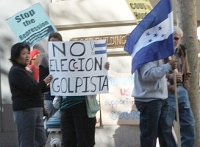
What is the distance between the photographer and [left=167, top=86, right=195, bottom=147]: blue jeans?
8227mm

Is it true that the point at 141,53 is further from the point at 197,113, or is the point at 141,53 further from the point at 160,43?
the point at 197,113

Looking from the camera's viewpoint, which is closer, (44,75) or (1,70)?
(44,75)

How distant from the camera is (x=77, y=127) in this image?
7723 mm

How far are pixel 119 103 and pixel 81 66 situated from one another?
240 cm

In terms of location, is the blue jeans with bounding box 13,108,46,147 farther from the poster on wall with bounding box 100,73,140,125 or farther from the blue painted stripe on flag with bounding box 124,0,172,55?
the poster on wall with bounding box 100,73,140,125

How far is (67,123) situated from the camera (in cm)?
782

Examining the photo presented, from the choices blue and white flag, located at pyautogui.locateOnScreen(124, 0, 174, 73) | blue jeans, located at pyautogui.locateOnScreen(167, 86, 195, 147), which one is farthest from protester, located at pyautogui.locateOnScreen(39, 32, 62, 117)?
blue jeans, located at pyautogui.locateOnScreen(167, 86, 195, 147)

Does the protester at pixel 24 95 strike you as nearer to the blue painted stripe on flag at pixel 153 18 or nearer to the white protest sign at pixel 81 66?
the white protest sign at pixel 81 66

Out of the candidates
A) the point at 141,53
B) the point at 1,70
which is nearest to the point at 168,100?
the point at 141,53

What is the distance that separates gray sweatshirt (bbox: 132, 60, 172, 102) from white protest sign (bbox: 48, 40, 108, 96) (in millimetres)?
473

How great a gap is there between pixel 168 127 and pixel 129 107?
2.18 m

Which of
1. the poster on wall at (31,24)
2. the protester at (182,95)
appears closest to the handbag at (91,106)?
the protester at (182,95)

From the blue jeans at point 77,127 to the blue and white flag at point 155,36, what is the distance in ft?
2.76

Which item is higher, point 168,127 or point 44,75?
point 44,75
